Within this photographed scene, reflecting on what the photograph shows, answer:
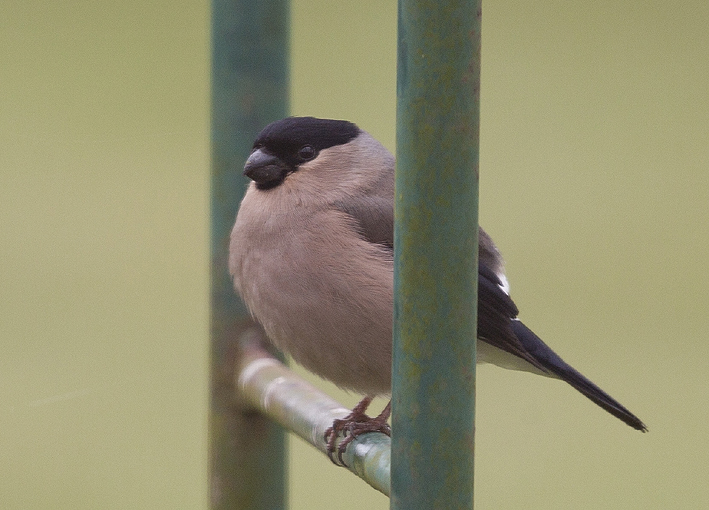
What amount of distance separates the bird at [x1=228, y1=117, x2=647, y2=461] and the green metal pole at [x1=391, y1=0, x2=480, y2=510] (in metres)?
0.31

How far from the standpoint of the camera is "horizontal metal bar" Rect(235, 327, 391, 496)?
0.87 meters

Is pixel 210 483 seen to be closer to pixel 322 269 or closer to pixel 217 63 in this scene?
pixel 322 269

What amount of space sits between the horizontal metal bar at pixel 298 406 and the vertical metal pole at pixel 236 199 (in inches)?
1.2

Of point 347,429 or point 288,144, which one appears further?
point 288,144

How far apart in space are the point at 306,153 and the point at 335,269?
184 mm

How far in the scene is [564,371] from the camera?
1087 millimetres

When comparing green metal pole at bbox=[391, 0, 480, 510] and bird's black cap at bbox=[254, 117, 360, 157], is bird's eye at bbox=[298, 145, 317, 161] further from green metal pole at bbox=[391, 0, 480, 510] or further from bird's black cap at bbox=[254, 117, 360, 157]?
green metal pole at bbox=[391, 0, 480, 510]

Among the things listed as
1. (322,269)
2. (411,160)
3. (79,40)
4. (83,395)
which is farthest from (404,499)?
(79,40)

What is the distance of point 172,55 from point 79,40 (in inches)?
6.4

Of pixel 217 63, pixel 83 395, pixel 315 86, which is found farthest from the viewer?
pixel 315 86

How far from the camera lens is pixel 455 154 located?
61 centimetres

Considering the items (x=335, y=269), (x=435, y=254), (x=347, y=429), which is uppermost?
(x=435, y=254)

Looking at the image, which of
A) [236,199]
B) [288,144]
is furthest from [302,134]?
[236,199]

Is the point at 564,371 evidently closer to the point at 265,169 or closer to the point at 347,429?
the point at 347,429
